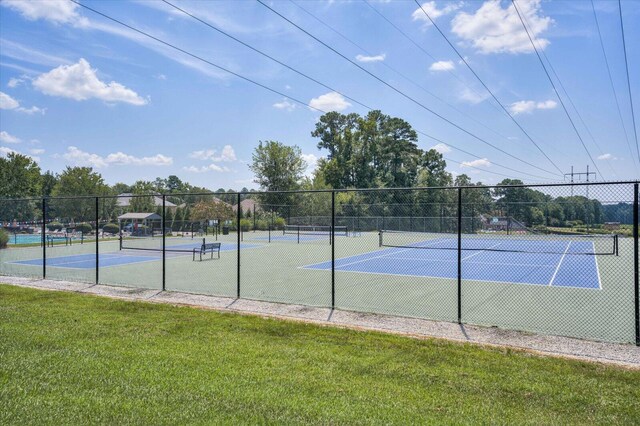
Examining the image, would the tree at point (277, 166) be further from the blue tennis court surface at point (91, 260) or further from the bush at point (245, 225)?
the blue tennis court surface at point (91, 260)

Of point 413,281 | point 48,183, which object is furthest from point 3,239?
point 48,183

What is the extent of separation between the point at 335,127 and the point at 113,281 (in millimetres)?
63509

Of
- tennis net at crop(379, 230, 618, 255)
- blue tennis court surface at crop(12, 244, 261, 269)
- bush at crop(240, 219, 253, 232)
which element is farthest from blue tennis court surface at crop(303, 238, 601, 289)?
bush at crop(240, 219, 253, 232)

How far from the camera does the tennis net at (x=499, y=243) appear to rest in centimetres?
2384

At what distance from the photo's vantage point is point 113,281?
13031mm

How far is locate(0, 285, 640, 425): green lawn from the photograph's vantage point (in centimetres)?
396

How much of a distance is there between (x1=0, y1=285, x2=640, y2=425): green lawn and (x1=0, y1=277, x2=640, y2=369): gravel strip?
20.7 inches

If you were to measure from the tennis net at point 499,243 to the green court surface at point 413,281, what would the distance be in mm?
1988

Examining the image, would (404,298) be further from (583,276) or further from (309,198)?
(309,198)

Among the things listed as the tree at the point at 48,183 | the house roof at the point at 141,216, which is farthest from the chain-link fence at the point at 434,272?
the tree at the point at 48,183

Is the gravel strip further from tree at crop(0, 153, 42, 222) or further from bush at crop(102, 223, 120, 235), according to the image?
tree at crop(0, 153, 42, 222)

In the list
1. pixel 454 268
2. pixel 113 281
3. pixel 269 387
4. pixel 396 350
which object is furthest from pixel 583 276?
pixel 113 281

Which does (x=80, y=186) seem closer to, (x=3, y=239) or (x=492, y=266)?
(x=3, y=239)

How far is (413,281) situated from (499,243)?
15575mm
